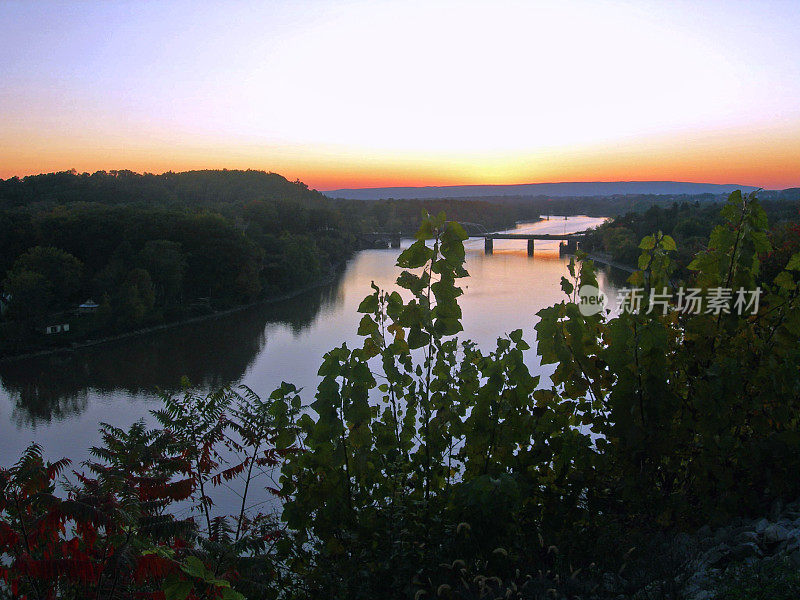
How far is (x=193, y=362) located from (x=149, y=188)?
4258 centimetres

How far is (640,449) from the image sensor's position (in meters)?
2.41

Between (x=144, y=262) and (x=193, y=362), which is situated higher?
(x=144, y=262)

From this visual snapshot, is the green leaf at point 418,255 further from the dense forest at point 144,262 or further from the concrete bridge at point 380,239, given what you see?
the concrete bridge at point 380,239

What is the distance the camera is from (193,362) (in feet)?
56.5

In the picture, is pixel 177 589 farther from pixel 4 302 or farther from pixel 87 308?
pixel 87 308

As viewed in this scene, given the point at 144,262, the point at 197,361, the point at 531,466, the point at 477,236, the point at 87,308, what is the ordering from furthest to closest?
the point at 477,236, the point at 144,262, the point at 87,308, the point at 197,361, the point at 531,466

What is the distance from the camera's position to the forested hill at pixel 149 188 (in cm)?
4375

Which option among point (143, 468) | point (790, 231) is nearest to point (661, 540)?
point (143, 468)

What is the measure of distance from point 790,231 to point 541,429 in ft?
42.6

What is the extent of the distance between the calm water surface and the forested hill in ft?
56.0

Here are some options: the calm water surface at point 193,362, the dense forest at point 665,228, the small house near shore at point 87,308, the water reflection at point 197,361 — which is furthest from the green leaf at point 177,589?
the small house near shore at point 87,308

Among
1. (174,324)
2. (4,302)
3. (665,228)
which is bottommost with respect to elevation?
(174,324)

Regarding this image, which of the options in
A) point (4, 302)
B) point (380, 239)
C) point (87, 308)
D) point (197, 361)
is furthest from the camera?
point (380, 239)

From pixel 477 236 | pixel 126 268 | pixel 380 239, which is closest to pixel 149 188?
pixel 380 239
